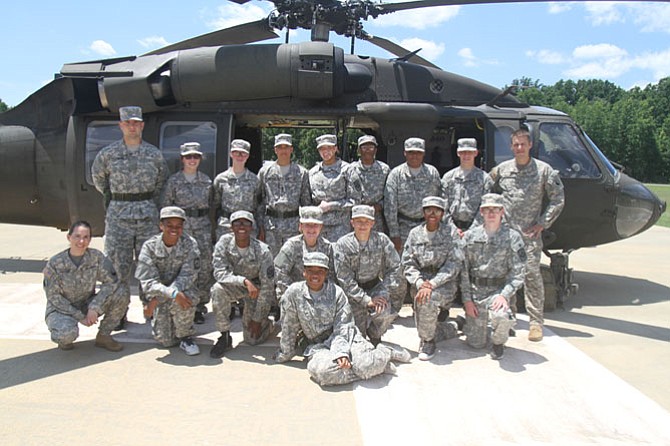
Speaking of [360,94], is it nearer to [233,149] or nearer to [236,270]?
[233,149]

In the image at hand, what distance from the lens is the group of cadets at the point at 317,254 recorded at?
406 centimetres

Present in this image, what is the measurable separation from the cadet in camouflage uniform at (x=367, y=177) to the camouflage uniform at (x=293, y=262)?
37.8 inches

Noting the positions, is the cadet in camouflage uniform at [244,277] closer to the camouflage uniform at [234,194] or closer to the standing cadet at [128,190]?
the camouflage uniform at [234,194]

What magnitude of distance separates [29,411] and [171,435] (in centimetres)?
98

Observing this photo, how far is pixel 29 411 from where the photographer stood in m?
3.12

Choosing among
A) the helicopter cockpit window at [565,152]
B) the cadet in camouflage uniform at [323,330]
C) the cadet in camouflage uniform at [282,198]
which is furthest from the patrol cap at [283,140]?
the helicopter cockpit window at [565,152]

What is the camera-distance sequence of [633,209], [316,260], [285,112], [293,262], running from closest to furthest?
[316,260]
[293,262]
[285,112]
[633,209]

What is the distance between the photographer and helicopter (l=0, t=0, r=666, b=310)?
5.90 m

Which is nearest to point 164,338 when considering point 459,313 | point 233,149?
point 233,149

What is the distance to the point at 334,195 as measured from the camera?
5008mm

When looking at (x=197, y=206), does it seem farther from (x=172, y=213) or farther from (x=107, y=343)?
(x=107, y=343)

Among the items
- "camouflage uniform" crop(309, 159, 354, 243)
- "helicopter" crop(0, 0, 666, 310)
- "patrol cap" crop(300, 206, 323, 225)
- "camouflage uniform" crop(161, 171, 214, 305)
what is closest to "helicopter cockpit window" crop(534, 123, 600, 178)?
"helicopter" crop(0, 0, 666, 310)

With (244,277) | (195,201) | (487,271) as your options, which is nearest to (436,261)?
(487,271)

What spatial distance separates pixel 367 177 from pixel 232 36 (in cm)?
285
